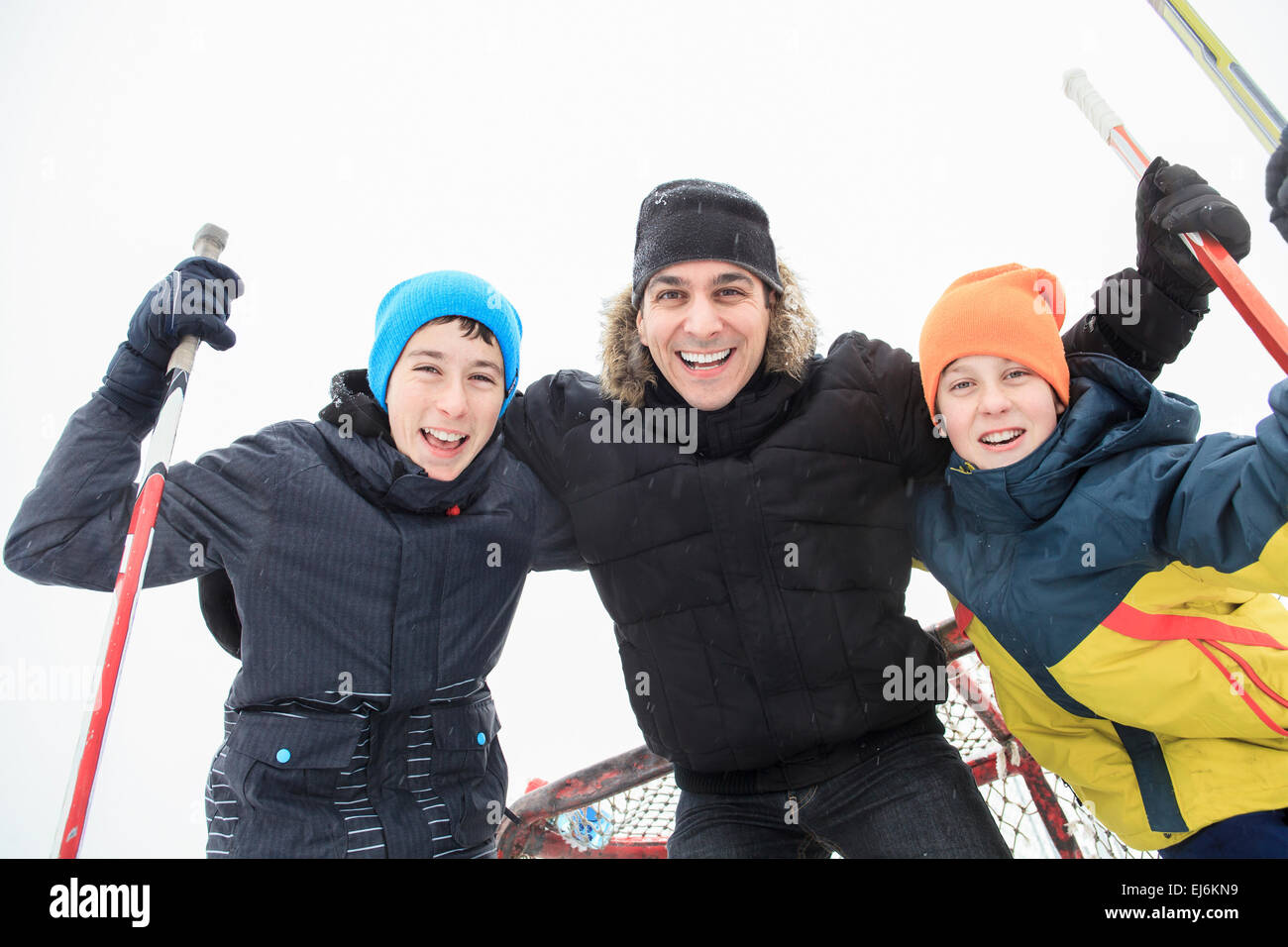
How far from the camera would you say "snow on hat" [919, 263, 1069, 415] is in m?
1.94

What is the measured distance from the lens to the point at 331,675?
1822 mm

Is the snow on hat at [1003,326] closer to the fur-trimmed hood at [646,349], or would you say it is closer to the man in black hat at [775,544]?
the man in black hat at [775,544]

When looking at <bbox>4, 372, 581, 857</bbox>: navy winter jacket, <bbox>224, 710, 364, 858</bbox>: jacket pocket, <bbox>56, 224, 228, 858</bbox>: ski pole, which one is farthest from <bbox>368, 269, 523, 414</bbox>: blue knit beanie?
<bbox>224, 710, 364, 858</bbox>: jacket pocket

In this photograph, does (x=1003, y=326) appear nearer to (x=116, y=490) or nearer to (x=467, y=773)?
(x=467, y=773)

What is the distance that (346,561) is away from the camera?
1.88 metres

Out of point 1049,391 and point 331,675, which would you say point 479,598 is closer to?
point 331,675

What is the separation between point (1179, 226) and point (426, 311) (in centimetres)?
200

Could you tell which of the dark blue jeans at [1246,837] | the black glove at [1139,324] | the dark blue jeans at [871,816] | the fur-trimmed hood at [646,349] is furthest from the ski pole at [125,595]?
the dark blue jeans at [1246,837]

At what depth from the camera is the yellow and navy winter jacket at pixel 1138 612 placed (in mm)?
1717

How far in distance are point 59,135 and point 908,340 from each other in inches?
954

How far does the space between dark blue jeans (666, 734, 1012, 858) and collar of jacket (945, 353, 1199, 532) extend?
0.70 metres

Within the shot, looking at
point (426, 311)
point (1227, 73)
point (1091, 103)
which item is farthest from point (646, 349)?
point (1227, 73)

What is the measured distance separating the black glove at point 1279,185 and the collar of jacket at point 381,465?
196 cm

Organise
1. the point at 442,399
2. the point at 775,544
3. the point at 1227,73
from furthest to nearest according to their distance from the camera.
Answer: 1. the point at 1227,73
2. the point at 775,544
3. the point at 442,399
